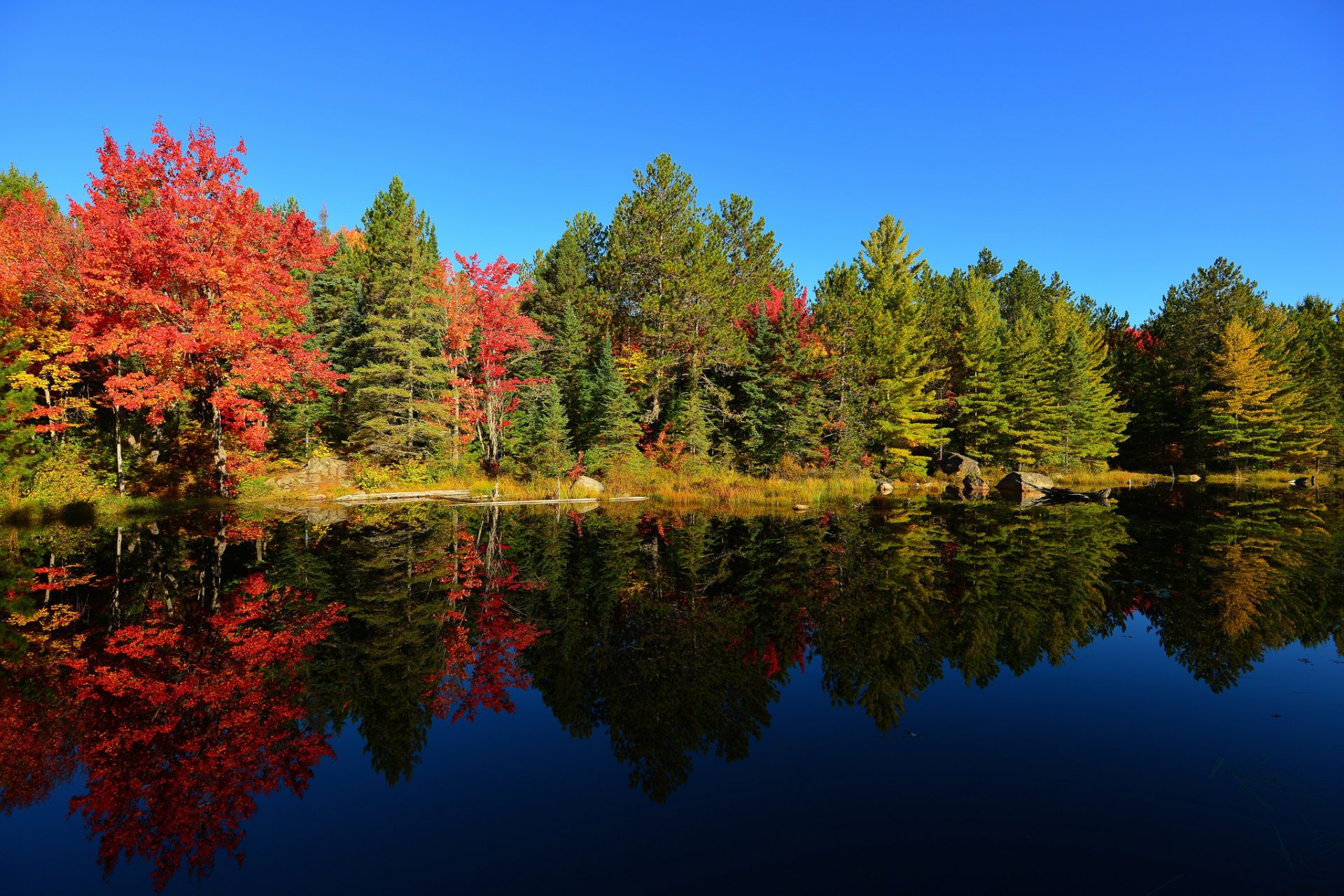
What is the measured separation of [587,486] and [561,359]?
11008 mm

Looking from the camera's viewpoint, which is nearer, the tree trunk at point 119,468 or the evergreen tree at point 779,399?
the tree trunk at point 119,468

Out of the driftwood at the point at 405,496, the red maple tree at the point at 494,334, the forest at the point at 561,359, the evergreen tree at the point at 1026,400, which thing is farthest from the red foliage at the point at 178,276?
the evergreen tree at the point at 1026,400

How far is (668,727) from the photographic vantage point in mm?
6859

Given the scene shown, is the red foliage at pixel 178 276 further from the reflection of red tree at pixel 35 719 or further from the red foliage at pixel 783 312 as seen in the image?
the red foliage at pixel 783 312

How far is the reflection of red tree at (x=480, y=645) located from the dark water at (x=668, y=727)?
81 mm

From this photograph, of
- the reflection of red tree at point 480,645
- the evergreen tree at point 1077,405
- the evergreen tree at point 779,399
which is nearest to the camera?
the reflection of red tree at point 480,645

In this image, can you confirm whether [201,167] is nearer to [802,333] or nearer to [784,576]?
[784,576]

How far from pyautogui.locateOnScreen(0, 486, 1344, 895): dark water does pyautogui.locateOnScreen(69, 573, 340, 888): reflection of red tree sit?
0.12 feet

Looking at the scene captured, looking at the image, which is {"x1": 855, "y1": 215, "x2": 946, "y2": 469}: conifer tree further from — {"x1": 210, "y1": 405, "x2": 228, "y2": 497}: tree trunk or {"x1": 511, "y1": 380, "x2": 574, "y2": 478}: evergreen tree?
{"x1": 210, "y1": 405, "x2": 228, "y2": 497}: tree trunk

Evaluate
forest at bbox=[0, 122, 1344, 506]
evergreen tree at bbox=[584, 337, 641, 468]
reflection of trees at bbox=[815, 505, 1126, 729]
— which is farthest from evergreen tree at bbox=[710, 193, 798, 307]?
reflection of trees at bbox=[815, 505, 1126, 729]

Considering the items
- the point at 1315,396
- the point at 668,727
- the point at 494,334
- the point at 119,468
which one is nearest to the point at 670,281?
the point at 494,334

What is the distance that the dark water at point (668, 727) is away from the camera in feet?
15.3

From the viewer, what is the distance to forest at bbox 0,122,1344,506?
22.3 metres

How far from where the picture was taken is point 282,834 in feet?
16.5
